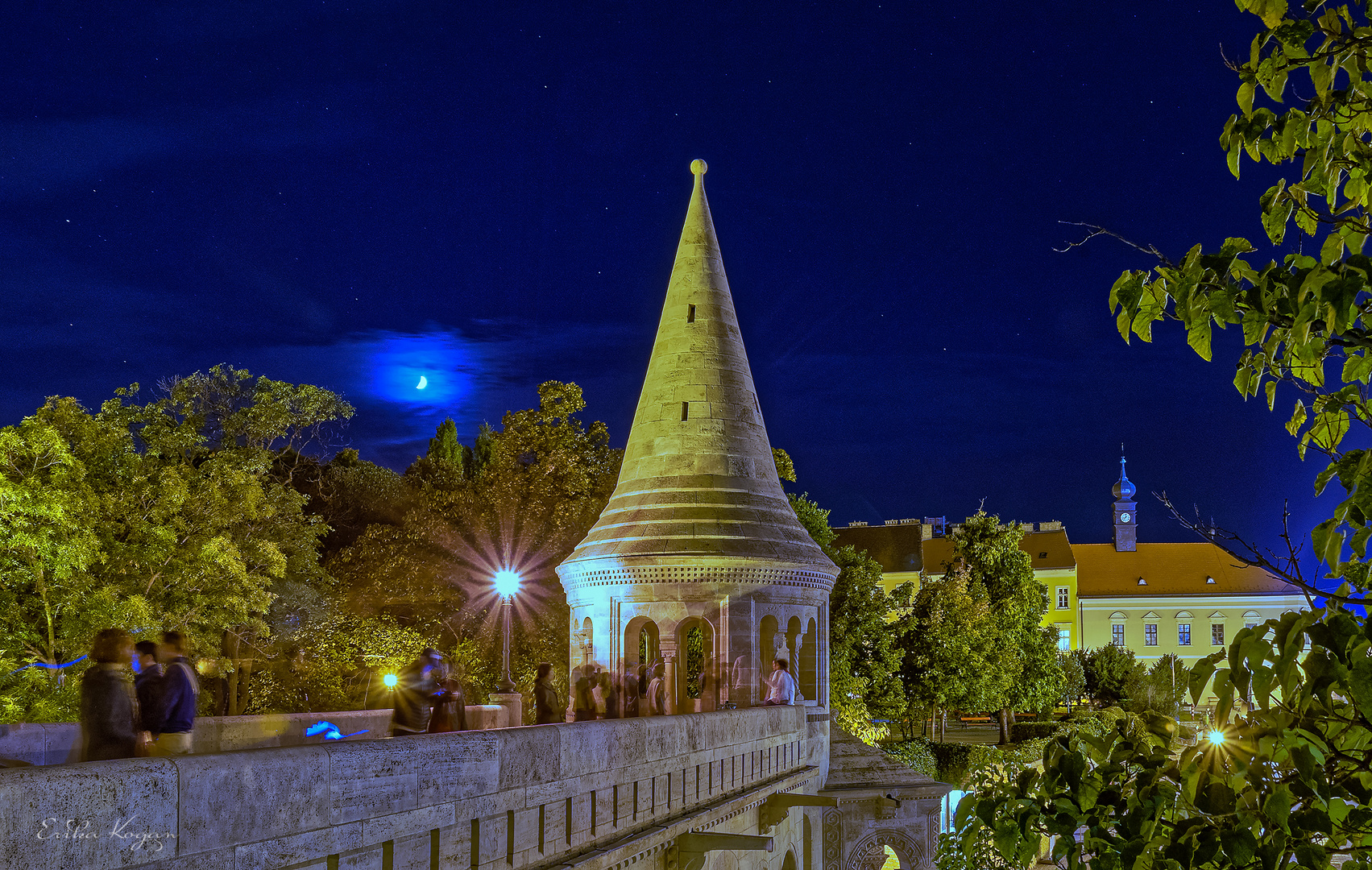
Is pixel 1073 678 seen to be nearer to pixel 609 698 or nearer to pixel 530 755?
pixel 609 698

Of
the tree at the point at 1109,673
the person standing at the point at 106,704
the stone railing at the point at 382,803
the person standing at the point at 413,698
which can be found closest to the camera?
the stone railing at the point at 382,803

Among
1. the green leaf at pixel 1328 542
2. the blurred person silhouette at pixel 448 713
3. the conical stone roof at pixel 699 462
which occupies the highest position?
the conical stone roof at pixel 699 462

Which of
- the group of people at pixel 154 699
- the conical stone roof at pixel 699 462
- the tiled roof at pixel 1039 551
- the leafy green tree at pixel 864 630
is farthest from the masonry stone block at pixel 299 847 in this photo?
the tiled roof at pixel 1039 551

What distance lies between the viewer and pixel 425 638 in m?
27.4

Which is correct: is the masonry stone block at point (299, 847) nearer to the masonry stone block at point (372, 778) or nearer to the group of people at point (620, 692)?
the masonry stone block at point (372, 778)

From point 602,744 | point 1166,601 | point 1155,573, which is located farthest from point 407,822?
point 1155,573

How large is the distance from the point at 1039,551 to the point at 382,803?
74.1m

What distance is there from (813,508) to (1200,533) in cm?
3011

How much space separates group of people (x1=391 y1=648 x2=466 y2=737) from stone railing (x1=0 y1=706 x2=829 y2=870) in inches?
38.8

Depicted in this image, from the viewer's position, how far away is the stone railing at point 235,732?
330 inches

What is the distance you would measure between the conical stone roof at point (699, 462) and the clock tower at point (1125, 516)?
63.7 metres

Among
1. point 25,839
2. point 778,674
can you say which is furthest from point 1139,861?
point 778,674

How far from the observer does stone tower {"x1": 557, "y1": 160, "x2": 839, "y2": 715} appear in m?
18.2

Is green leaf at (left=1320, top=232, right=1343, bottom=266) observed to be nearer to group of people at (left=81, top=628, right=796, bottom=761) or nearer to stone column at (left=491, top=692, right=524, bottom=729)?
group of people at (left=81, top=628, right=796, bottom=761)
